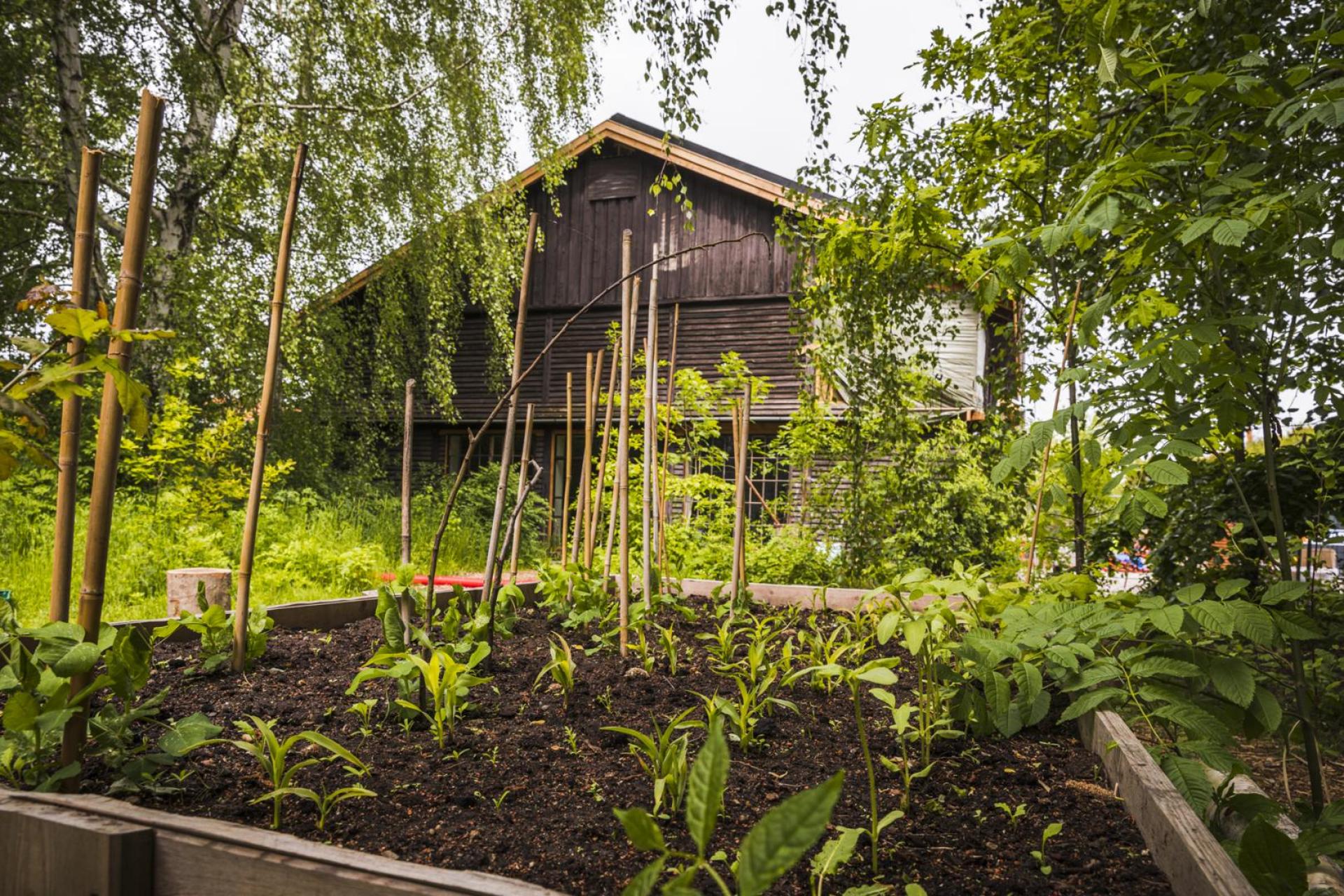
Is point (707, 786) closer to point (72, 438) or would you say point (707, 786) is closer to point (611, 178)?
point (72, 438)

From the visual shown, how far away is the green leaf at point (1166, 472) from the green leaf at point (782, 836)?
4.16ft

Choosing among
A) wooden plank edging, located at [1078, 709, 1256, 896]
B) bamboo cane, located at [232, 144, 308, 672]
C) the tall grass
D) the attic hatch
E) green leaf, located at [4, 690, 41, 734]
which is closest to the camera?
wooden plank edging, located at [1078, 709, 1256, 896]

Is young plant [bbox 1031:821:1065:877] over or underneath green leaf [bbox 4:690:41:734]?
underneath

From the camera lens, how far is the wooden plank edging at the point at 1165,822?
1.16m

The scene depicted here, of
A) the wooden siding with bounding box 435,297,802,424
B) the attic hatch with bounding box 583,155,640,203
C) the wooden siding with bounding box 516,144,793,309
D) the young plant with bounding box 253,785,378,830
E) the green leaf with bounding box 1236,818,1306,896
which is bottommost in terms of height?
the young plant with bounding box 253,785,378,830

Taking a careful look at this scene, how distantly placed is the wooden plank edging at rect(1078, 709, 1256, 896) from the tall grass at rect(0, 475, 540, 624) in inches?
152

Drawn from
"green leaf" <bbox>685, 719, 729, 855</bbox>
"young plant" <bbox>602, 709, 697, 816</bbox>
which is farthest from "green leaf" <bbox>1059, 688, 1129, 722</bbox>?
"green leaf" <bbox>685, 719, 729, 855</bbox>

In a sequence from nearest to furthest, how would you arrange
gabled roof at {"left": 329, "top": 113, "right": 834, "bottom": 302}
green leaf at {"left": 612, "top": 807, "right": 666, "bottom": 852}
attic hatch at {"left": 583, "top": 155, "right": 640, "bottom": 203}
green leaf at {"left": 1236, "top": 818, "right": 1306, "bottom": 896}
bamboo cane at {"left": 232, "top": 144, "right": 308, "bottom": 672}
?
green leaf at {"left": 612, "top": 807, "right": 666, "bottom": 852}
green leaf at {"left": 1236, "top": 818, "right": 1306, "bottom": 896}
bamboo cane at {"left": 232, "top": 144, "right": 308, "bottom": 672}
gabled roof at {"left": 329, "top": 113, "right": 834, "bottom": 302}
attic hatch at {"left": 583, "top": 155, "right": 640, "bottom": 203}

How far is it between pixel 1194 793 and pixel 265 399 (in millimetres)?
2326

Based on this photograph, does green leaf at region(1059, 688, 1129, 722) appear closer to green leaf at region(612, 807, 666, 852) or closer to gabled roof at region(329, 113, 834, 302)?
green leaf at region(612, 807, 666, 852)

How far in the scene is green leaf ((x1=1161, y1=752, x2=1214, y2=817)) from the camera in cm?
147

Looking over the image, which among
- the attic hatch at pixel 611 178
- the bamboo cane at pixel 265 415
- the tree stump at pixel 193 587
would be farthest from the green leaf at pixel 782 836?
the attic hatch at pixel 611 178

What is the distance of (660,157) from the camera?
11039mm

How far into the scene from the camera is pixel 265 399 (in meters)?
2.18
